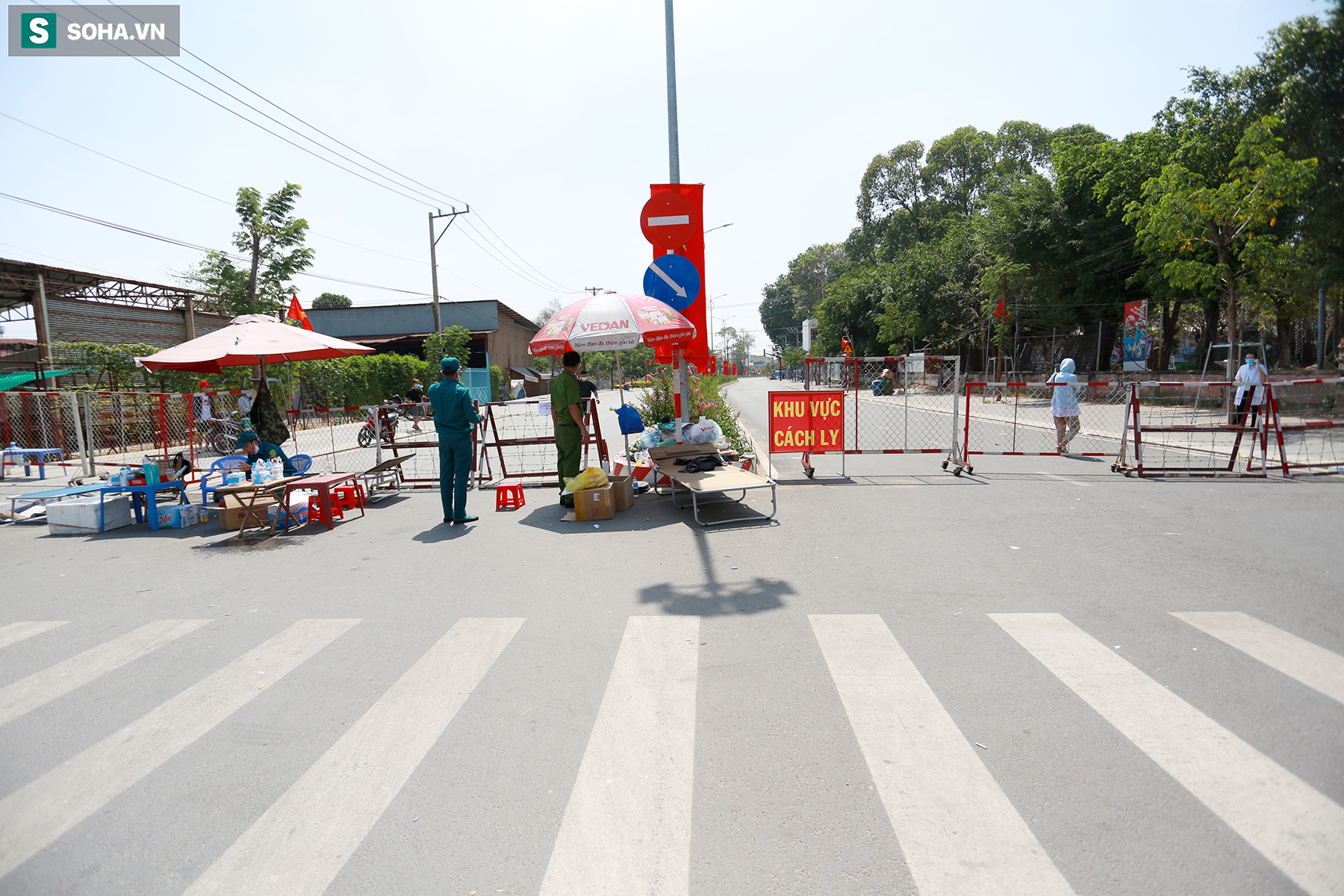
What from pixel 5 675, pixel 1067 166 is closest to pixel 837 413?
pixel 5 675

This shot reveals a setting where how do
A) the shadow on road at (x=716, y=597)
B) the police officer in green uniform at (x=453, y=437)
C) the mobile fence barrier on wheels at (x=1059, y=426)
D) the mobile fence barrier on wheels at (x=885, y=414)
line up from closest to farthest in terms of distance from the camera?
the shadow on road at (x=716, y=597)
the police officer in green uniform at (x=453, y=437)
the mobile fence barrier on wheels at (x=885, y=414)
the mobile fence barrier on wheels at (x=1059, y=426)

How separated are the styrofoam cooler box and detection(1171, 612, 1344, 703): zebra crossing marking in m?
11.8

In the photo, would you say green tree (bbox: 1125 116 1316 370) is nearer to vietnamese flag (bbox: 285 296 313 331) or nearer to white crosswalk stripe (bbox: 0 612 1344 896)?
white crosswalk stripe (bbox: 0 612 1344 896)

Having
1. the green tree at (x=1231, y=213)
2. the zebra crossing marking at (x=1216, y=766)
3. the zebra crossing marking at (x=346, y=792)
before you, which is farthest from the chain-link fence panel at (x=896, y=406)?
the green tree at (x=1231, y=213)

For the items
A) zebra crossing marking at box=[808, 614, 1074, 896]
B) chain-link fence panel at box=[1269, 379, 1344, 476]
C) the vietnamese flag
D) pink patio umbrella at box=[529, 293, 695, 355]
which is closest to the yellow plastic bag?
pink patio umbrella at box=[529, 293, 695, 355]

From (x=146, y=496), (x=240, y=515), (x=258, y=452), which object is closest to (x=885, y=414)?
(x=258, y=452)

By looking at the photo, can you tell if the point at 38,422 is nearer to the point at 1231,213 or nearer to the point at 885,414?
the point at 885,414

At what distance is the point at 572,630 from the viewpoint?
4.70 meters

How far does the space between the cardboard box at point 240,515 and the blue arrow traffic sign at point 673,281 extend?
18.9 ft

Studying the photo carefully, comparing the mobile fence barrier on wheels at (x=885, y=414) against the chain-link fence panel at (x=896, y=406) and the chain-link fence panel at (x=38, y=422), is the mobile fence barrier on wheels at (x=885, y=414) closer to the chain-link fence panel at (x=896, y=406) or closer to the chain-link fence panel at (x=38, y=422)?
the chain-link fence panel at (x=896, y=406)

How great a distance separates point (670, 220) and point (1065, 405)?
29.1 feet

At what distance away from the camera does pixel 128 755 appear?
10.7 ft

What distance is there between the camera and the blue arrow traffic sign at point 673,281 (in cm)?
937

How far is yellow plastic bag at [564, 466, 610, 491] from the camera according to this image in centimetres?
838
